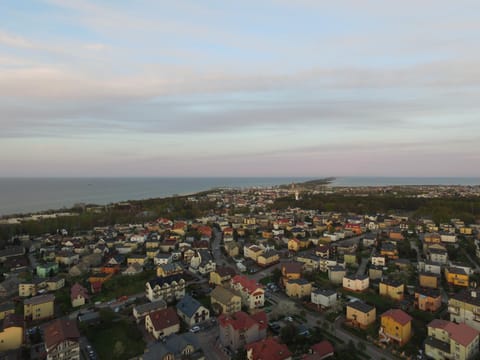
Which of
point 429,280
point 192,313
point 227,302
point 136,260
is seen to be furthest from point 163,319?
point 429,280

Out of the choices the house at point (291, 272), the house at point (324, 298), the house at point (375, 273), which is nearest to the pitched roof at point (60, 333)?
the house at point (324, 298)

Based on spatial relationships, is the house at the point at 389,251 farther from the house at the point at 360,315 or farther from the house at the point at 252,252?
the house at the point at 360,315

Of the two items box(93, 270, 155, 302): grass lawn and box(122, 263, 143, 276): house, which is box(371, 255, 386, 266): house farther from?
box(122, 263, 143, 276): house

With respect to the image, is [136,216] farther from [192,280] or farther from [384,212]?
[384,212]

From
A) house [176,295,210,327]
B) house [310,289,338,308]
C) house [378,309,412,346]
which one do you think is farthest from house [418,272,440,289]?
house [176,295,210,327]

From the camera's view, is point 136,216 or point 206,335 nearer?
point 206,335

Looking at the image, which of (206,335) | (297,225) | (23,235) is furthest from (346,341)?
(23,235)

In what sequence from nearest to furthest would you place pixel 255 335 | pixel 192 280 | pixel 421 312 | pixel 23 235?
pixel 255 335, pixel 421 312, pixel 192 280, pixel 23 235
